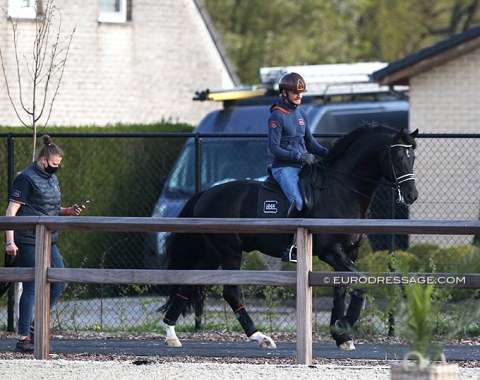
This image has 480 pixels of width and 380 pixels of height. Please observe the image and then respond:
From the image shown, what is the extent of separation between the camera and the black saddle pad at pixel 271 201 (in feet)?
39.0

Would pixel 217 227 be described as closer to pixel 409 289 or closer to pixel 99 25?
pixel 409 289

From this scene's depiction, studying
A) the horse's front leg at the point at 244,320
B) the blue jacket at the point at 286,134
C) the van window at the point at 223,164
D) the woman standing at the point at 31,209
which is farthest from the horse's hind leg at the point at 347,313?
the van window at the point at 223,164

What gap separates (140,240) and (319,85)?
5890 millimetres

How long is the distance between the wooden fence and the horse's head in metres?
1.71

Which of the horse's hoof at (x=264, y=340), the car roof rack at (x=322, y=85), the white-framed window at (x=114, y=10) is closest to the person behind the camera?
the horse's hoof at (x=264, y=340)

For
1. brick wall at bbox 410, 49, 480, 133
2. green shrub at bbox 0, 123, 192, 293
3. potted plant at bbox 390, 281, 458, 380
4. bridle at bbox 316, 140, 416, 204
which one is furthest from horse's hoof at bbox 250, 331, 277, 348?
brick wall at bbox 410, 49, 480, 133

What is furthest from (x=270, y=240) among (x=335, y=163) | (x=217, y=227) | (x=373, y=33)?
(x=373, y=33)

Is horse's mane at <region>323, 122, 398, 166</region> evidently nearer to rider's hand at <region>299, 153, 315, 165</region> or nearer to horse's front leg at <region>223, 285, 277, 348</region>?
rider's hand at <region>299, 153, 315, 165</region>

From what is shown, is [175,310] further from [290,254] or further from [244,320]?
[290,254]

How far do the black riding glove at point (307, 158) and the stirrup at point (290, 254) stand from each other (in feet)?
2.67

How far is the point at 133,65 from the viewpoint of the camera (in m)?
24.0

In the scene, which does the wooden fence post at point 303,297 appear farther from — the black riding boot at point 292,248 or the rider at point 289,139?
the rider at point 289,139

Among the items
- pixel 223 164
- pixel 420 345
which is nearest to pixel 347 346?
pixel 420 345

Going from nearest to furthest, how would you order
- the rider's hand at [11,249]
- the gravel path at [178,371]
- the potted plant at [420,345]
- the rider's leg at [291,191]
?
the potted plant at [420,345] → the gravel path at [178,371] → the rider's hand at [11,249] → the rider's leg at [291,191]
